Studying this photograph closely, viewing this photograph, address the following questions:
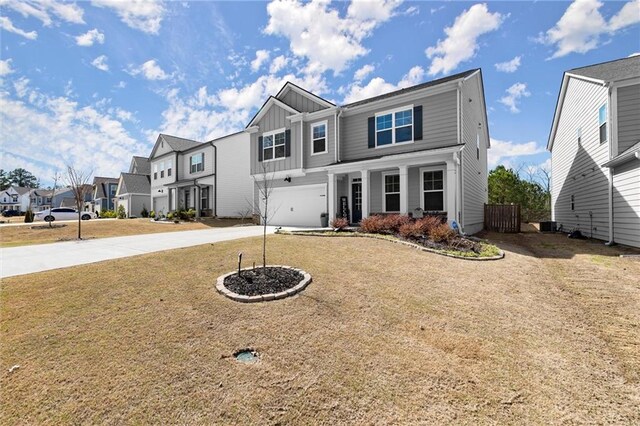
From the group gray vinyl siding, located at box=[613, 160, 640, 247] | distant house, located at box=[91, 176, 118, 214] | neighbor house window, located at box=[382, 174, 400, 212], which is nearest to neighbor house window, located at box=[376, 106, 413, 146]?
neighbor house window, located at box=[382, 174, 400, 212]

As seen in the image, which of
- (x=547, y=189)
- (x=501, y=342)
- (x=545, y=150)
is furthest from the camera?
(x=547, y=189)

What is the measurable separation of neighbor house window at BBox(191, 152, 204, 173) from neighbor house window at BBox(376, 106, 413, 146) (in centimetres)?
1751

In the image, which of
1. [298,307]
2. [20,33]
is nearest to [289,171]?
[20,33]

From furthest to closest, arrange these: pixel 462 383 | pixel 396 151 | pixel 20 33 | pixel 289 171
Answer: pixel 289 171 → pixel 396 151 → pixel 20 33 → pixel 462 383

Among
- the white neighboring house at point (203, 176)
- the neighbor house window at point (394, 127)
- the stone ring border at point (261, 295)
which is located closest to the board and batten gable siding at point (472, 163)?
the neighbor house window at point (394, 127)

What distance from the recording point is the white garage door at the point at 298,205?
16312mm

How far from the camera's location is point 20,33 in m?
8.79

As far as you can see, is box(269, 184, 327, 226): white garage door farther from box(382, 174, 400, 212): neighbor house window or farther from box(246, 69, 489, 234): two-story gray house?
box(382, 174, 400, 212): neighbor house window

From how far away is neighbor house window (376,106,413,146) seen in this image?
1345cm

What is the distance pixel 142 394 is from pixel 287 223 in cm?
1510

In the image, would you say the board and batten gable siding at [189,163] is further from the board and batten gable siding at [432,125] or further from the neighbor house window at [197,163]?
the board and batten gable siding at [432,125]

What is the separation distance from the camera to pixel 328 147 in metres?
15.6

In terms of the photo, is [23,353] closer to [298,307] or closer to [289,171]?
[298,307]

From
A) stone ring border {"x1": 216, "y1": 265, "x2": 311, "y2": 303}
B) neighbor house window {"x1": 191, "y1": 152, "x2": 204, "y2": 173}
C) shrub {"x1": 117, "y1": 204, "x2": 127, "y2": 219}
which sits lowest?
stone ring border {"x1": 216, "y1": 265, "x2": 311, "y2": 303}
